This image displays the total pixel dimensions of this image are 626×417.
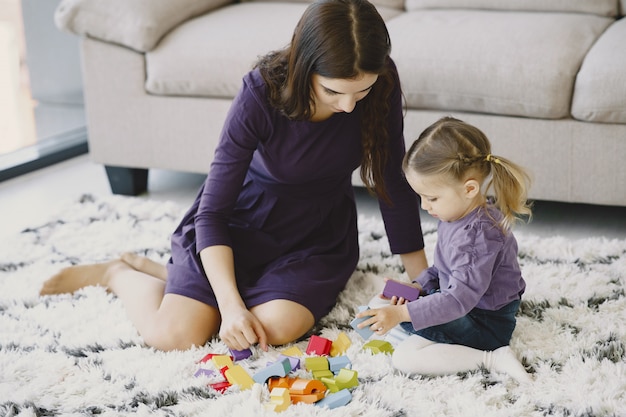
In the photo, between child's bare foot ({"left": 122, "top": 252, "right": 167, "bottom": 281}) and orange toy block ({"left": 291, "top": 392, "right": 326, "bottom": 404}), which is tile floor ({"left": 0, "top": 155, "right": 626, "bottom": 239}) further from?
orange toy block ({"left": 291, "top": 392, "right": 326, "bottom": 404})

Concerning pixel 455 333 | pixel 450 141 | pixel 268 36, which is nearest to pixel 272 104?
pixel 450 141

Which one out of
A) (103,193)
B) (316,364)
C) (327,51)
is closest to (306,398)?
(316,364)

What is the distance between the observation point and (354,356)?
5.53ft

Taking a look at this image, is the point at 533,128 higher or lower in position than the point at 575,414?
higher

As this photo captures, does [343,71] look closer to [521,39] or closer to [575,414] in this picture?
[575,414]

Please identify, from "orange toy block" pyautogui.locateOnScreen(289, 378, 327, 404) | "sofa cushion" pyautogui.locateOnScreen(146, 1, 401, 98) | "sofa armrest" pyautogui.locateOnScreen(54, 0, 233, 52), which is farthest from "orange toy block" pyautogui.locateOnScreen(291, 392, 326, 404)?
"sofa armrest" pyautogui.locateOnScreen(54, 0, 233, 52)

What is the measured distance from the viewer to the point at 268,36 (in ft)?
8.30

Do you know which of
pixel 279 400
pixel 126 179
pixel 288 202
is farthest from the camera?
pixel 126 179

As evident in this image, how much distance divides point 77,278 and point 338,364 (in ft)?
2.55

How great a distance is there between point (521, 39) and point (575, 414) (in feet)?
4.06

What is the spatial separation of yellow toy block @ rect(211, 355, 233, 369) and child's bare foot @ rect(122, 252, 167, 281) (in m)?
0.45

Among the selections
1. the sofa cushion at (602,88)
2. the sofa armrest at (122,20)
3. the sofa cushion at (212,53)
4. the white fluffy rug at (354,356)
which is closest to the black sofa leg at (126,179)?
the sofa cushion at (212,53)

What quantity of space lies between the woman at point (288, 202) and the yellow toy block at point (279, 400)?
17 cm

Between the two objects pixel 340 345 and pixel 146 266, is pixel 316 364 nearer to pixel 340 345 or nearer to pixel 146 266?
pixel 340 345
